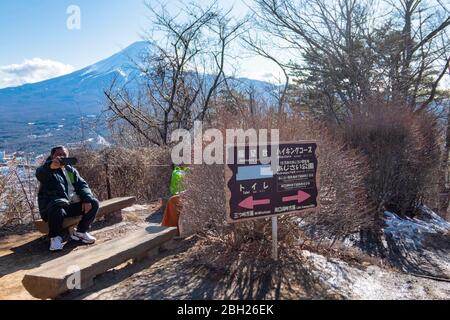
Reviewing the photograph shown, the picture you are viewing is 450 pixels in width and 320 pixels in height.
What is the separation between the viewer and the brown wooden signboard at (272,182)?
391cm

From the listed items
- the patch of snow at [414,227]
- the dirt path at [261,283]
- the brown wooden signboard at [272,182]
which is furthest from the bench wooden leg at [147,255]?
the patch of snow at [414,227]

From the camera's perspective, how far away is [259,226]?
15.0 feet

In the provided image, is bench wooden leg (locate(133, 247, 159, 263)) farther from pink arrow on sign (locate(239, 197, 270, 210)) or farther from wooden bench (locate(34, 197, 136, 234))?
pink arrow on sign (locate(239, 197, 270, 210))

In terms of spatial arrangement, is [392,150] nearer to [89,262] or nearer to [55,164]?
[55,164]

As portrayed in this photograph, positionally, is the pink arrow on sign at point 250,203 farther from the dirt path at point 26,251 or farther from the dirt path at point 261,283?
the dirt path at point 26,251

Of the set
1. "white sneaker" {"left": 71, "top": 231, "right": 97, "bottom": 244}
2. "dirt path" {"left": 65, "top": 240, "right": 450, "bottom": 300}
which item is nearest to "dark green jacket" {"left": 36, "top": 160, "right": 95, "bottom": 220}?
"white sneaker" {"left": 71, "top": 231, "right": 97, "bottom": 244}

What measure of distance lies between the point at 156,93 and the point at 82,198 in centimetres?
1283

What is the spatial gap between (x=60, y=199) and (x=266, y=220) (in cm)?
265

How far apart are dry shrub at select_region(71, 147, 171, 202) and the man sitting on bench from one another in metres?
3.18

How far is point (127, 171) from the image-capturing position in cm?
978

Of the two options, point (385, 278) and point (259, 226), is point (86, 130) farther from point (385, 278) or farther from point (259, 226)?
point (385, 278)

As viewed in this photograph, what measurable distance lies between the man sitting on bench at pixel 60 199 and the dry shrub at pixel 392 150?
20.6ft

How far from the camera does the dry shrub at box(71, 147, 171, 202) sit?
878 centimetres
